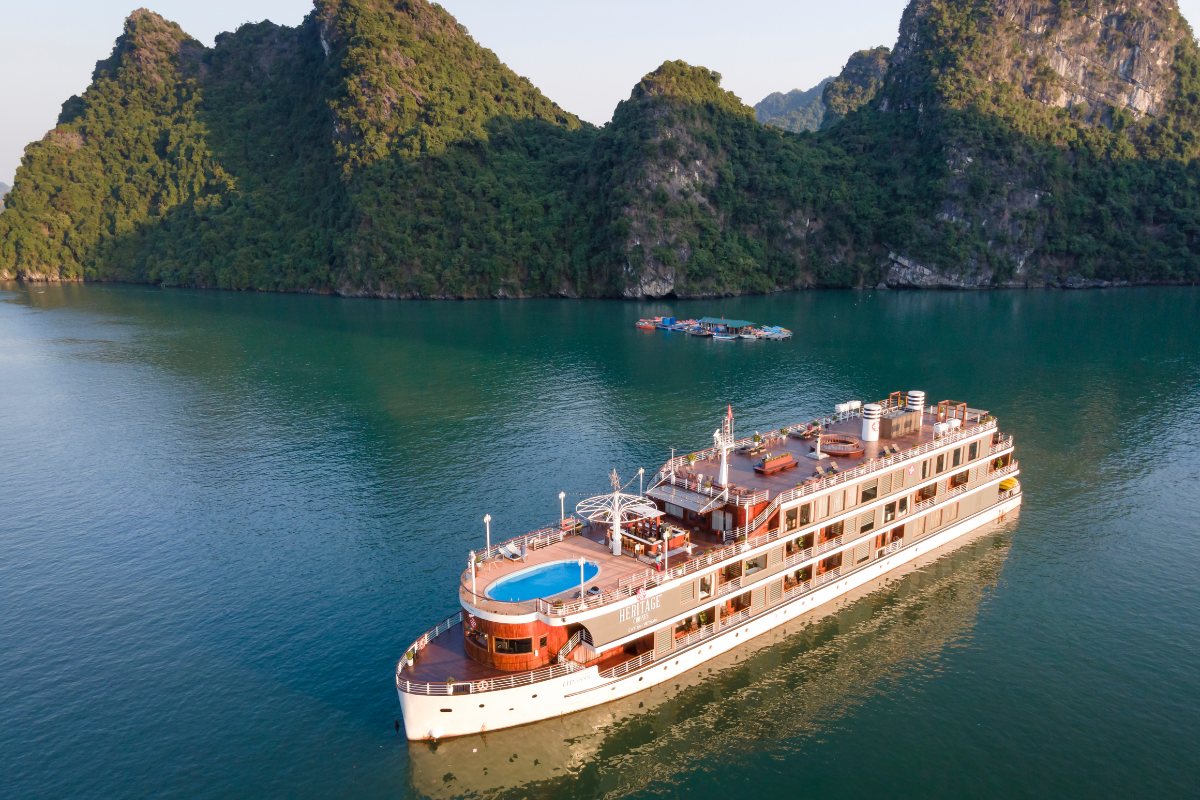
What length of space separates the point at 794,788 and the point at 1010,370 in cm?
9117

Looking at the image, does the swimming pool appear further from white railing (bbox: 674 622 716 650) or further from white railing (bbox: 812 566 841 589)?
white railing (bbox: 812 566 841 589)

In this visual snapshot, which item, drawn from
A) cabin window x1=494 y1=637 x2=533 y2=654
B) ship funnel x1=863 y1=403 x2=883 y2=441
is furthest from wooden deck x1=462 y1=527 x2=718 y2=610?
ship funnel x1=863 y1=403 x2=883 y2=441

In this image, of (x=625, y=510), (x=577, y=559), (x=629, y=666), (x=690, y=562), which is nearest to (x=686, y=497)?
(x=625, y=510)

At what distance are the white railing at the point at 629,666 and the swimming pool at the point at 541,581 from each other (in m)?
4.32

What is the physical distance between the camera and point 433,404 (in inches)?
3610

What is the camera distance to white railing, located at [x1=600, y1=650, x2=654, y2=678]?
36.2 meters

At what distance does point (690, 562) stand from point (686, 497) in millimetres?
5759

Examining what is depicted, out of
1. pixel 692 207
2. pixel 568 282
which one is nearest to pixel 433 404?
pixel 568 282

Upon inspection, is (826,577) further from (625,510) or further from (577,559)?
(577,559)

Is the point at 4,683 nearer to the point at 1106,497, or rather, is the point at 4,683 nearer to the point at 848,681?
the point at 848,681

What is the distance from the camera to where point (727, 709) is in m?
37.0

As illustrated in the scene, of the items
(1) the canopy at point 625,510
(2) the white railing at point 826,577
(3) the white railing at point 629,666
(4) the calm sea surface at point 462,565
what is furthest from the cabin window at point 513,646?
(2) the white railing at point 826,577

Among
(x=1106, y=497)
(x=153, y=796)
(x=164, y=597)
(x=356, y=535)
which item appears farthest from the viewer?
(x=1106, y=497)

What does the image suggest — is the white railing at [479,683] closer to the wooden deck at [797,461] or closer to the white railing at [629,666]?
the white railing at [629,666]
